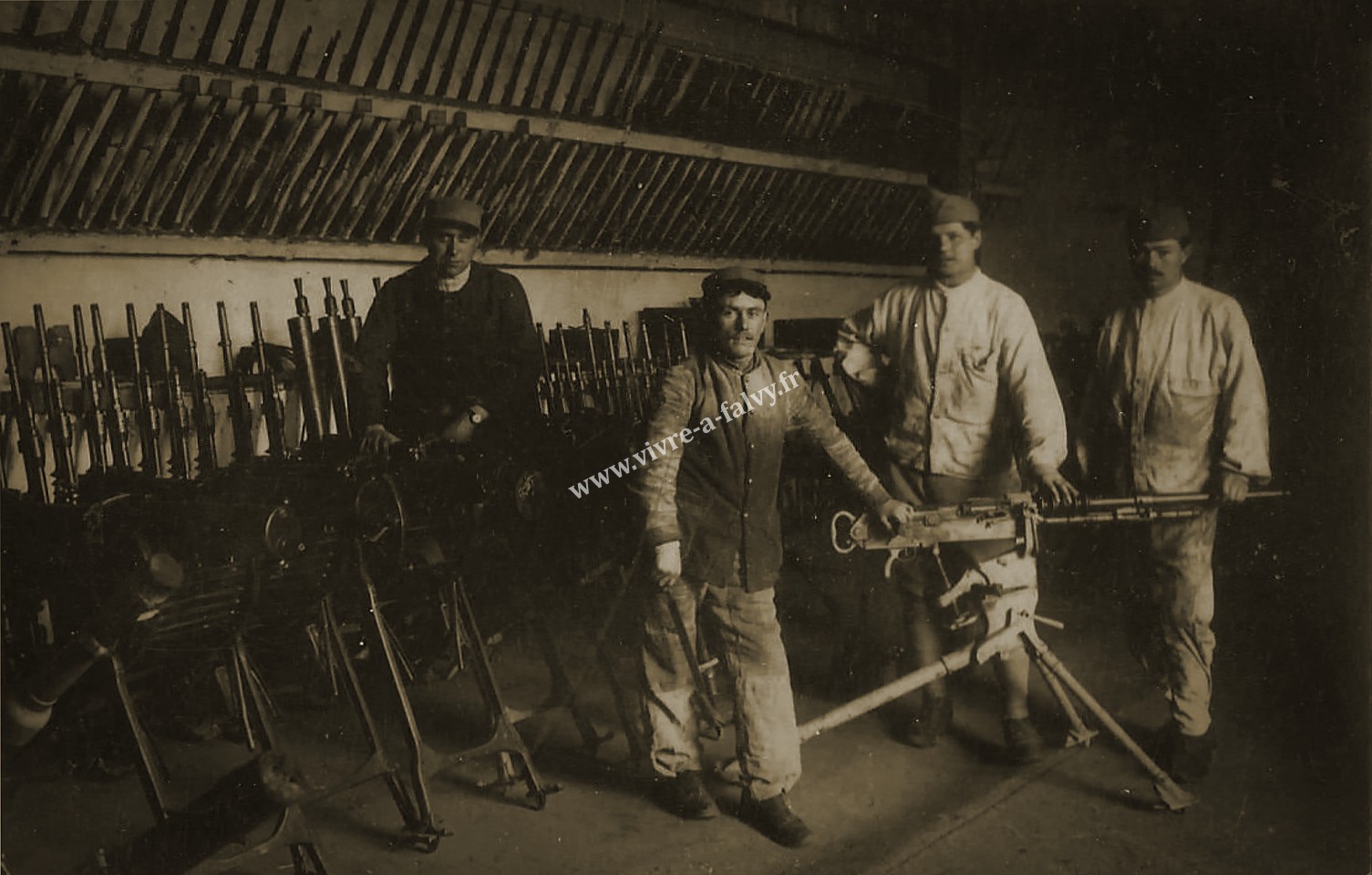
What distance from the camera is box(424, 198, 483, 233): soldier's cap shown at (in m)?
3.41

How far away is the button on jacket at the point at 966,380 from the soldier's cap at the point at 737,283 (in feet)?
2.82

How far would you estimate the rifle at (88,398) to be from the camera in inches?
135

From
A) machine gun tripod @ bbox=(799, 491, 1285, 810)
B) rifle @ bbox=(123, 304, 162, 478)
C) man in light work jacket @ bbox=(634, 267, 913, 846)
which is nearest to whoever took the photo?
man in light work jacket @ bbox=(634, 267, 913, 846)

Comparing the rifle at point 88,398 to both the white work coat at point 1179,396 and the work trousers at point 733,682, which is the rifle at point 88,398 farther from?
the white work coat at point 1179,396

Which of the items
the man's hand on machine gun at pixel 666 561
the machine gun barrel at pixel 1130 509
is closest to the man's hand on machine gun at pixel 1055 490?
the machine gun barrel at pixel 1130 509

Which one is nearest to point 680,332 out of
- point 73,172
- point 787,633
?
→ point 787,633

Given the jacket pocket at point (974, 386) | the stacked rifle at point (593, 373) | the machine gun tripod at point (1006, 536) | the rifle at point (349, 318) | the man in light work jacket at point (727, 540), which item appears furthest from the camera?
the stacked rifle at point (593, 373)

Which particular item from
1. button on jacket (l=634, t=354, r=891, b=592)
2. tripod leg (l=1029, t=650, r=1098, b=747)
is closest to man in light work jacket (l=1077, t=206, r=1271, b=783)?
tripod leg (l=1029, t=650, r=1098, b=747)

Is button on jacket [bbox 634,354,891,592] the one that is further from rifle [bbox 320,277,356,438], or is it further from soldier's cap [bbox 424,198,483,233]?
rifle [bbox 320,277,356,438]

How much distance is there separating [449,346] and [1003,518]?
1923 mm

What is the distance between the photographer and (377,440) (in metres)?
3.06

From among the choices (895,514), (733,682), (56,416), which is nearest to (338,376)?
(56,416)

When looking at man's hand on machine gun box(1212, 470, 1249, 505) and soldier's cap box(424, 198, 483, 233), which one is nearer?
man's hand on machine gun box(1212, 470, 1249, 505)

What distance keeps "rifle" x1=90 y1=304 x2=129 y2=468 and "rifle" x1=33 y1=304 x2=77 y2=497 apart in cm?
13
